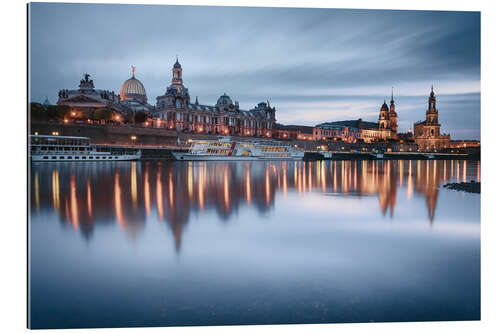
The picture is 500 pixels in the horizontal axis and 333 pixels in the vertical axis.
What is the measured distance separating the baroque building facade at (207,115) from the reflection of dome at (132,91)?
486cm

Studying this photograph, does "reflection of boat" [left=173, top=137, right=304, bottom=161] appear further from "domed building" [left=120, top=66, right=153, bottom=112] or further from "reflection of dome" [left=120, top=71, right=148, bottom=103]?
"reflection of dome" [left=120, top=71, right=148, bottom=103]

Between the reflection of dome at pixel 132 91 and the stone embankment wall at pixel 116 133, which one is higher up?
the reflection of dome at pixel 132 91

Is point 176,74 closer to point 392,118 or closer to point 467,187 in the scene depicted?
point 392,118

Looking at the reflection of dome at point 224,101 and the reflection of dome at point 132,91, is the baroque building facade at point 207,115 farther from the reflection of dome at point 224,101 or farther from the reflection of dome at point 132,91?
the reflection of dome at point 132,91

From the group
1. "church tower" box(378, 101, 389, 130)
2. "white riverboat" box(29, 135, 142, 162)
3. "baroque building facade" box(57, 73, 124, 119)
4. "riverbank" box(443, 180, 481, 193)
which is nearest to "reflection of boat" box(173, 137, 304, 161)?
"white riverboat" box(29, 135, 142, 162)

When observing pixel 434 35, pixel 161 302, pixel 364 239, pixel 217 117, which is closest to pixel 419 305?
pixel 364 239

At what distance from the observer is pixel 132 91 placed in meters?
64.1

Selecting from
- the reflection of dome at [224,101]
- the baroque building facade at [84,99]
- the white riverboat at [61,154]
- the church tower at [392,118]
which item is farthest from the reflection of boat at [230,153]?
the church tower at [392,118]

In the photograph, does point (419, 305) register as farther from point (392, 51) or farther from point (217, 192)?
point (217, 192)

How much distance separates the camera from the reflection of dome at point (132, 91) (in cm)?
6366

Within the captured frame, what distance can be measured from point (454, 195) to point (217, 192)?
20.9ft

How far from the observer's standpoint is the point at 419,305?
10.6 ft

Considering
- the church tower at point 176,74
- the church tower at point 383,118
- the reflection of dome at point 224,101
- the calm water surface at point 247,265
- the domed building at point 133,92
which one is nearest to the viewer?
the calm water surface at point 247,265

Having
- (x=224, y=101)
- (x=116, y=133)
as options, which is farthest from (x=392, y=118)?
(x=116, y=133)
